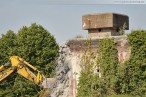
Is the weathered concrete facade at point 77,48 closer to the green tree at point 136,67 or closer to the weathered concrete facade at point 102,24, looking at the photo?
the weathered concrete facade at point 102,24

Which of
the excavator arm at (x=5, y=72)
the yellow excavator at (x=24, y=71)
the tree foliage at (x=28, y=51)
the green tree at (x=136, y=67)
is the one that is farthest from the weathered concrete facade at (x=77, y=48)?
the tree foliage at (x=28, y=51)

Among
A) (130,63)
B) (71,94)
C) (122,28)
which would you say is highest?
(122,28)

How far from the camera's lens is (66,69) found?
1967cm

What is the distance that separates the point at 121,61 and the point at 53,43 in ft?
46.0

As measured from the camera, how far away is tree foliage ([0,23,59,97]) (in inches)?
1169

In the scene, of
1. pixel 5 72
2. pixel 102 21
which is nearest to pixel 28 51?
pixel 5 72

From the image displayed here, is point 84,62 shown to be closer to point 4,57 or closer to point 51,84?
point 51,84

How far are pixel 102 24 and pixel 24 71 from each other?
4.51m

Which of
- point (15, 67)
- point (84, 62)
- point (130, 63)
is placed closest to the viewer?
point (130, 63)

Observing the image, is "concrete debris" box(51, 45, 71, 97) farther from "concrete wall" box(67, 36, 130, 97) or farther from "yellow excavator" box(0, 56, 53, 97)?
"yellow excavator" box(0, 56, 53, 97)

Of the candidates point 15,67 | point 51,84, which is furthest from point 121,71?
point 15,67

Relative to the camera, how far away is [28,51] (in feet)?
100

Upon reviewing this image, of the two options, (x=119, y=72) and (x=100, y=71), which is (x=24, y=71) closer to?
(x=100, y=71)

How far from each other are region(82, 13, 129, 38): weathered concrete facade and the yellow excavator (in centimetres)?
290
